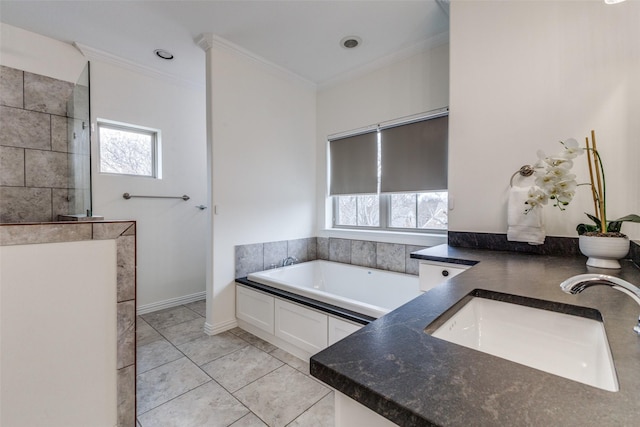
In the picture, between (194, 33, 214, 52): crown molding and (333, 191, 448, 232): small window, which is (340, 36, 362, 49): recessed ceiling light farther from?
(333, 191, 448, 232): small window

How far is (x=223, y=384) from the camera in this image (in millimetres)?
1834

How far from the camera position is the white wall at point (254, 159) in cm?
257

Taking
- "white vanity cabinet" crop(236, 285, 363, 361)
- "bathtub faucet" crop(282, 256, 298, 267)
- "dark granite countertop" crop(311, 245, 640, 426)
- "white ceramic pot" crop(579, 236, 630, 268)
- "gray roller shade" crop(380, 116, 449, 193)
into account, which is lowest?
"white vanity cabinet" crop(236, 285, 363, 361)

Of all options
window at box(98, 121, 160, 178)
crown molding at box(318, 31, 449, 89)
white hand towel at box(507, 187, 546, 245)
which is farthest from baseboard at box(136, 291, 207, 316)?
white hand towel at box(507, 187, 546, 245)

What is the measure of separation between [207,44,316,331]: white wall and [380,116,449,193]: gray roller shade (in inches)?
39.3

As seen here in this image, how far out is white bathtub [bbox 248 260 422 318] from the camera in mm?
2458

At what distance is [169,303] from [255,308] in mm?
1362

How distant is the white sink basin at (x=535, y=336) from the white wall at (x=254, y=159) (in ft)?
7.30

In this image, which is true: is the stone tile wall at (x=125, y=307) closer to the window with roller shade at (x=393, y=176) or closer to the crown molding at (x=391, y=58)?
the window with roller shade at (x=393, y=176)

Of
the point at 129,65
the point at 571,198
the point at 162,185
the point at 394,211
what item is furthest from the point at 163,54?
the point at 571,198

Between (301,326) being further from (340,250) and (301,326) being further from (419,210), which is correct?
(419,210)

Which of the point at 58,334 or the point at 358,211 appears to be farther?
the point at 358,211

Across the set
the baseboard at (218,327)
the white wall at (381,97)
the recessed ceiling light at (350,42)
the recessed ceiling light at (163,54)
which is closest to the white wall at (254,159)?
the baseboard at (218,327)

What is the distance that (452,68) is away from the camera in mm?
1976
